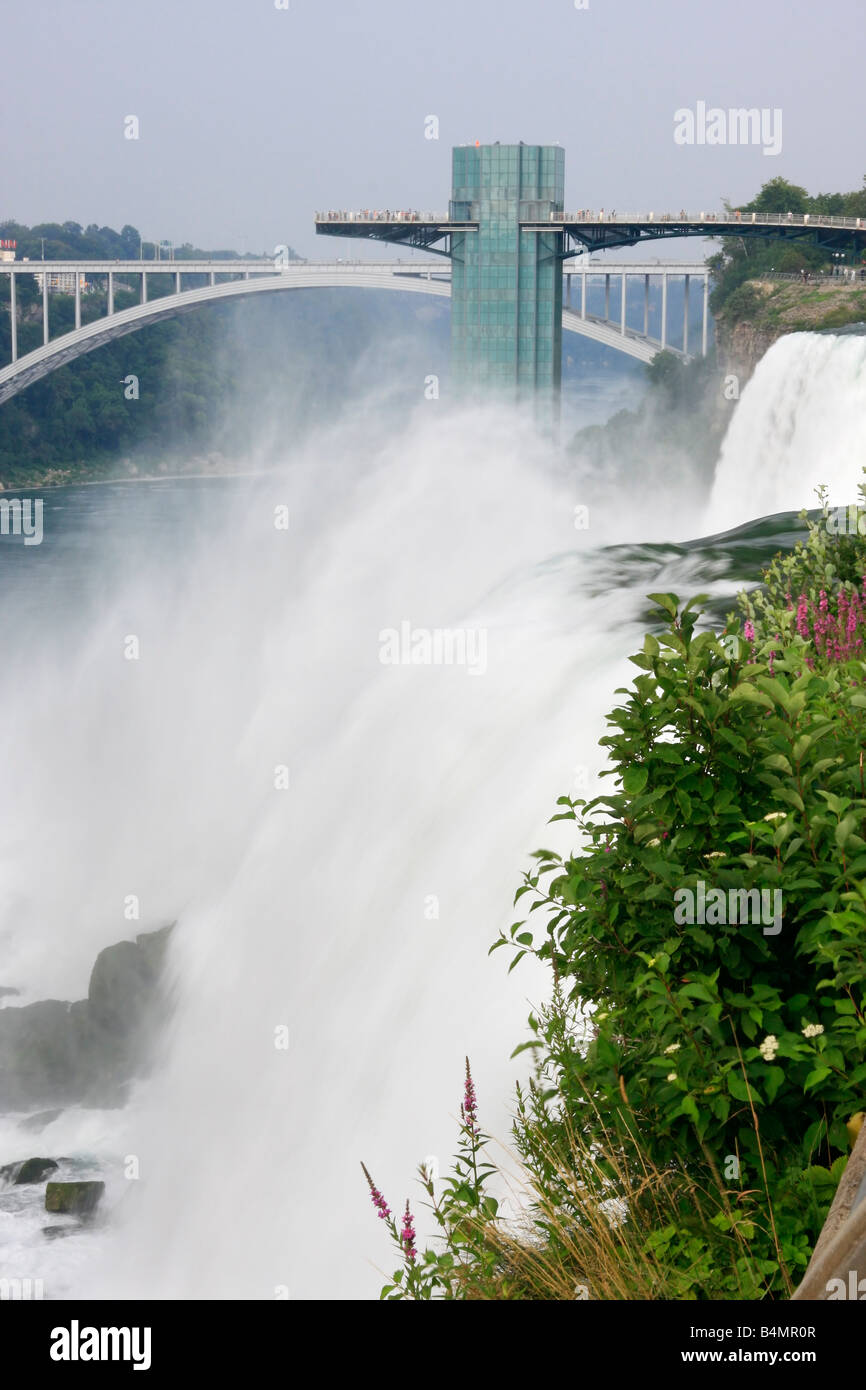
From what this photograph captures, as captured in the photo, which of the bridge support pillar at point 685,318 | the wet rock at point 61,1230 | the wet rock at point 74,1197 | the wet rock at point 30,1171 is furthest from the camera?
the bridge support pillar at point 685,318

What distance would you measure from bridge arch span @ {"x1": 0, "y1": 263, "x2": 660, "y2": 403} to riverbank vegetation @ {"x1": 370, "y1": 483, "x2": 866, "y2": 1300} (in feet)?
173

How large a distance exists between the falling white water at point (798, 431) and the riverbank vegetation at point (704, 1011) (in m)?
18.2

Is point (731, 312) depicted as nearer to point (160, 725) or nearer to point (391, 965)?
point (160, 725)

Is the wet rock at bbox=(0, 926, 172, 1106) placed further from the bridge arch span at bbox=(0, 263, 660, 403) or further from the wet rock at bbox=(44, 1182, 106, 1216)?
the bridge arch span at bbox=(0, 263, 660, 403)

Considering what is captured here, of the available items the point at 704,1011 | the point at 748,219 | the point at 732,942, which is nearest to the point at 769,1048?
the point at 704,1011

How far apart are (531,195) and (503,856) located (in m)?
48.2

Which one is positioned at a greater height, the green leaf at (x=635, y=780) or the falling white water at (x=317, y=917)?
the green leaf at (x=635, y=780)

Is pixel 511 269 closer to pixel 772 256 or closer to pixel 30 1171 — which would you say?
pixel 772 256

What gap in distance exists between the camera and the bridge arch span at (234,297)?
5669 cm

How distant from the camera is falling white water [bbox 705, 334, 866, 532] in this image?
23.7m

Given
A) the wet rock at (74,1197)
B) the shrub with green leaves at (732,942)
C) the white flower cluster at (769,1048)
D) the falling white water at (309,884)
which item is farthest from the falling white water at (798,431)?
the white flower cluster at (769,1048)

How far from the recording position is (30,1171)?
1188 cm

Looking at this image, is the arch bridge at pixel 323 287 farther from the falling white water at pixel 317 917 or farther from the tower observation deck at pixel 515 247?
the falling white water at pixel 317 917

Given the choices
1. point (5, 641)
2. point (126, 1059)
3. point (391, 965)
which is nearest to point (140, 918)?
point (126, 1059)
